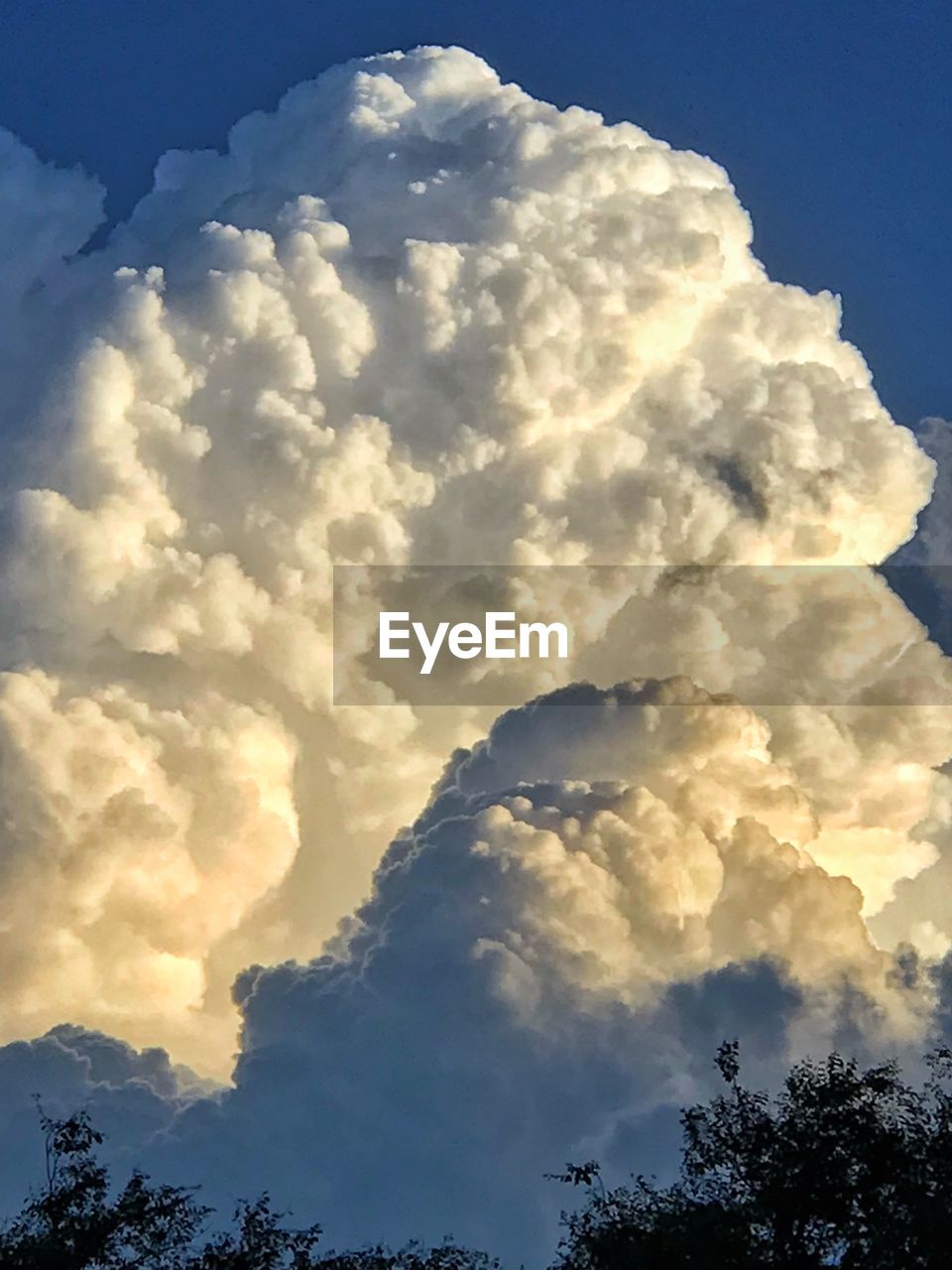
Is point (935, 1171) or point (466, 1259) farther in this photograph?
point (466, 1259)

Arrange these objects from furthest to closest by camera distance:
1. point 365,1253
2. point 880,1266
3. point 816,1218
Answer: point 365,1253 < point 816,1218 < point 880,1266

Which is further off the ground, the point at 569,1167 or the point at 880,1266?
the point at 569,1167

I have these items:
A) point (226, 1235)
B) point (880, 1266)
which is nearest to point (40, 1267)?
point (226, 1235)

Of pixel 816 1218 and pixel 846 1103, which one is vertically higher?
pixel 846 1103

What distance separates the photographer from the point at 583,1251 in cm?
5775

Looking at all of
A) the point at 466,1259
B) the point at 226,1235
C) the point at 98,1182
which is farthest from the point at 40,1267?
the point at 466,1259

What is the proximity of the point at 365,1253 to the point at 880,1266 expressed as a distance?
1149 inches

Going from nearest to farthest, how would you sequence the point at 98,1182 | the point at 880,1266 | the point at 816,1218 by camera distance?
1. the point at 880,1266
2. the point at 816,1218
3. the point at 98,1182

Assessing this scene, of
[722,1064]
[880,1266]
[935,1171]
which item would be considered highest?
[722,1064]

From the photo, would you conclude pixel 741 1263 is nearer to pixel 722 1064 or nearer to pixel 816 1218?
pixel 816 1218

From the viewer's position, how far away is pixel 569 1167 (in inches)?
2303

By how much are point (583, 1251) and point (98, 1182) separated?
19.1m

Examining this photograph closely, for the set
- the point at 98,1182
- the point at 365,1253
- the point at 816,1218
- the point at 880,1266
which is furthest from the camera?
the point at 365,1253

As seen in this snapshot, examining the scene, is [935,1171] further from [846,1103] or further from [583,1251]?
[583,1251]
